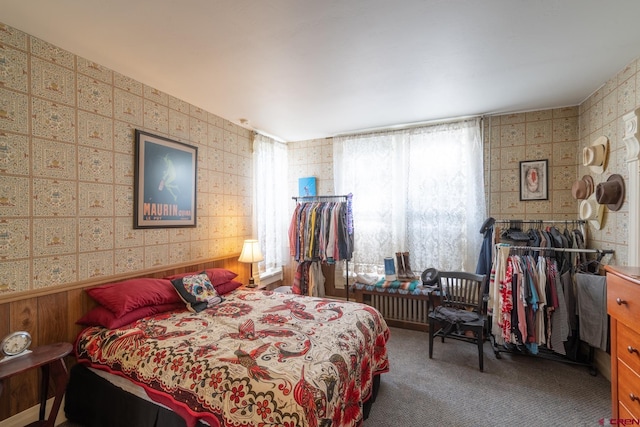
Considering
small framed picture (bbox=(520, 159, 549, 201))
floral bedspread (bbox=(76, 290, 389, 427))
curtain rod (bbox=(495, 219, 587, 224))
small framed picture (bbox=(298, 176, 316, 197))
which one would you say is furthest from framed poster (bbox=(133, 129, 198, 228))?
small framed picture (bbox=(520, 159, 549, 201))

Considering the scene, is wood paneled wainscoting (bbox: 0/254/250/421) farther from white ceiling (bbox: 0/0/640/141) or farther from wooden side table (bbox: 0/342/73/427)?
white ceiling (bbox: 0/0/640/141)

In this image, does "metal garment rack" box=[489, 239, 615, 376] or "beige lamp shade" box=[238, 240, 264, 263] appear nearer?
"metal garment rack" box=[489, 239, 615, 376]

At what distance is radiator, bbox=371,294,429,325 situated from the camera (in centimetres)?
332

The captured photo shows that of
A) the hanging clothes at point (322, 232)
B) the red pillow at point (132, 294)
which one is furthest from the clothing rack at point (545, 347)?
the red pillow at point (132, 294)

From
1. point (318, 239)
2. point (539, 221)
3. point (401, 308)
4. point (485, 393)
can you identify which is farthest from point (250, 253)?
point (539, 221)

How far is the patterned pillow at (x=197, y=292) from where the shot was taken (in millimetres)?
2238

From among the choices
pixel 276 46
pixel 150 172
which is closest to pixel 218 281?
pixel 150 172

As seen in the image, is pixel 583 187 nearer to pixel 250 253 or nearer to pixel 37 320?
pixel 250 253

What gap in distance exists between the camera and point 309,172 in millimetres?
4309

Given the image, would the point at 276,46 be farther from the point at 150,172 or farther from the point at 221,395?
the point at 221,395

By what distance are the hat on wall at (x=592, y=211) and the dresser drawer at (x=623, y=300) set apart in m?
1.30

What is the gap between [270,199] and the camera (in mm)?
4102

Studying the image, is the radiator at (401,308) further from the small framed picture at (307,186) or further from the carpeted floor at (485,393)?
the small framed picture at (307,186)

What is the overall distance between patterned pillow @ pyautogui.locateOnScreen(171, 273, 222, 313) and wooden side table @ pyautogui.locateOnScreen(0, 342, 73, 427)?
0.74m
